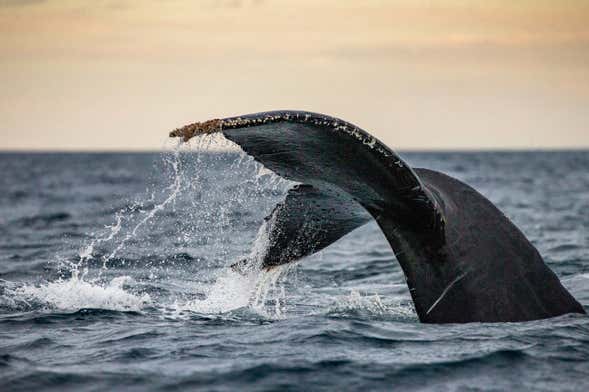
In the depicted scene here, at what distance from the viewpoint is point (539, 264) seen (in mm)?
6168

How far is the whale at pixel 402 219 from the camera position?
17.7 ft

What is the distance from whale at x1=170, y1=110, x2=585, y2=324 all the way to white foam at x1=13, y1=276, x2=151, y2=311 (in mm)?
2268

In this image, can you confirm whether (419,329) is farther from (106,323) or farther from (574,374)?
(106,323)

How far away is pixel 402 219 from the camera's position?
19.5 feet

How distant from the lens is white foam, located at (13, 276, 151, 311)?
8523mm

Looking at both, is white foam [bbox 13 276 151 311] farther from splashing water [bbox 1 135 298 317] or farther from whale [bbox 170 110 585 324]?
whale [bbox 170 110 585 324]

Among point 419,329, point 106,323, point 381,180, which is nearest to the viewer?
point 381,180

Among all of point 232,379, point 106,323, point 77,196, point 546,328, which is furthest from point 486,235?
point 77,196

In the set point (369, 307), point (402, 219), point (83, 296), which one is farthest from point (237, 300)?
point (402, 219)

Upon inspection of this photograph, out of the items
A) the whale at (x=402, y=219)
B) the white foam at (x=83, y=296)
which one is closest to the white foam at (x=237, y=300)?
the white foam at (x=83, y=296)

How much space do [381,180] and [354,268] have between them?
22.1 feet

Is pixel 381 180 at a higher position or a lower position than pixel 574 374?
higher

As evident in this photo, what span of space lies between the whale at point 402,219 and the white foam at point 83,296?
7.44ft

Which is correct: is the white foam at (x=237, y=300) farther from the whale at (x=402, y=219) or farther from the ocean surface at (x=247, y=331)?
the whale at (x=402, y=219)
